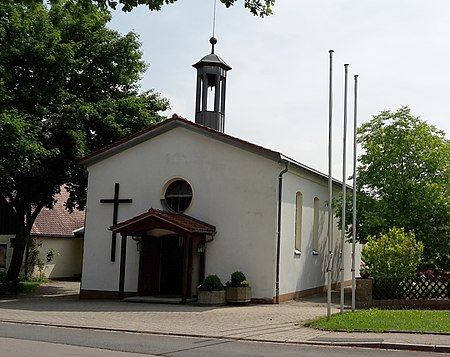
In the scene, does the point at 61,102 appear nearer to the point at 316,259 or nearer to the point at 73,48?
the point at 73,48

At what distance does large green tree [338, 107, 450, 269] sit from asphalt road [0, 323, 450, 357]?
36.9ft

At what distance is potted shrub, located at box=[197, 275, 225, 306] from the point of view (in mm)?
21031

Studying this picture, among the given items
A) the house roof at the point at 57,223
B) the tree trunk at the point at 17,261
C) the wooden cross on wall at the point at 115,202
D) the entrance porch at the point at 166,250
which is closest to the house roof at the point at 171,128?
the wooden cross on wall at the point at 115,202

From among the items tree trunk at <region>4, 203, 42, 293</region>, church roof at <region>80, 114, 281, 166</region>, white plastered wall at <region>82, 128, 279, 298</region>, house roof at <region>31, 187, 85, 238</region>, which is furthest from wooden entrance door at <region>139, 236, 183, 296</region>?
house roof at <region>31, 187, 85, 238</region>

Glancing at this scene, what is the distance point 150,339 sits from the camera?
1375 cm

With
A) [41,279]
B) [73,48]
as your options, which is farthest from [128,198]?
[41,279]

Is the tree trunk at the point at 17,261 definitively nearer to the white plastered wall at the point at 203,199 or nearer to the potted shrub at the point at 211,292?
the white plastered wall at the point at 203,199

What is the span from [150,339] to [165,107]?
17575 millimetres

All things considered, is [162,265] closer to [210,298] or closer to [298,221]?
[210,298]

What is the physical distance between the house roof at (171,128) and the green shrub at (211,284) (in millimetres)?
4581

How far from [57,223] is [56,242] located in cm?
161

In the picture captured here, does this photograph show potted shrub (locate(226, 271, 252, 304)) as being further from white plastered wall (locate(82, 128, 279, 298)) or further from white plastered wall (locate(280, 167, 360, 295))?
white plastered wall (locate(280, 167, 360, 295))

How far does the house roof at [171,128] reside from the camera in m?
22.1

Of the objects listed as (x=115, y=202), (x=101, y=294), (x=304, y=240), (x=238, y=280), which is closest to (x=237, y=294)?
(x=238, y=280)
